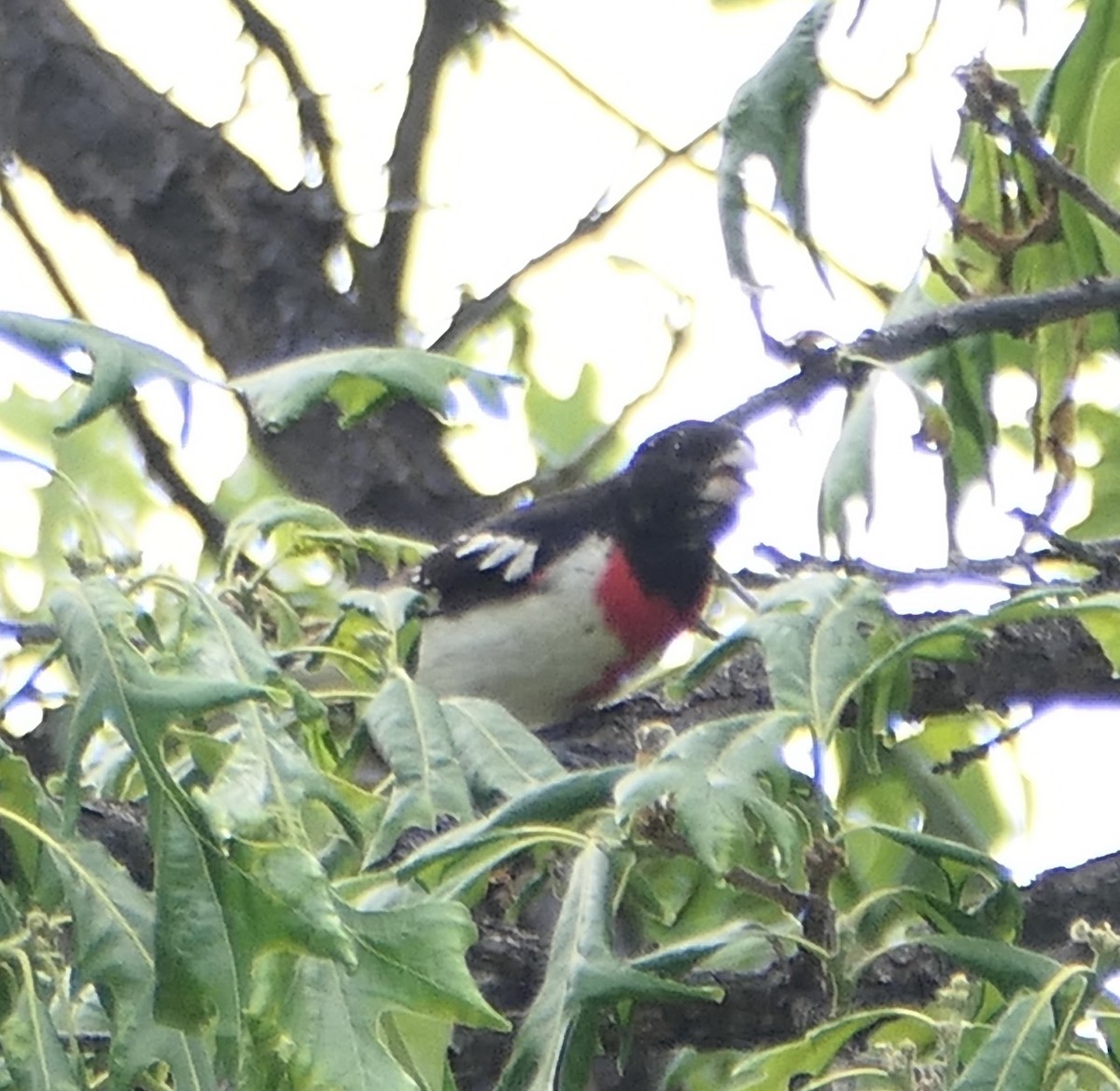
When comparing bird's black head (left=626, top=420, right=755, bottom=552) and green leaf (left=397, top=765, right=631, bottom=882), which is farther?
bird's black head (left=626, top=420, right=755, bottom=552)

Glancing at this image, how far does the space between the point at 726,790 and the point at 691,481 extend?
160 centimetres

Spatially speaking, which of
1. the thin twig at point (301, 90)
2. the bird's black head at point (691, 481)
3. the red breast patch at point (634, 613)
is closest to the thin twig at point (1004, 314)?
the red breast patch at point (634, 613)

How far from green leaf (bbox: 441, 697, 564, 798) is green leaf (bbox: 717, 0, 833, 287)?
0.35 m

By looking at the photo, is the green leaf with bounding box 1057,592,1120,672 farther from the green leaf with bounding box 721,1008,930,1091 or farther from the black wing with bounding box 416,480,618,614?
the black wing with bounding box 416,480,618,614

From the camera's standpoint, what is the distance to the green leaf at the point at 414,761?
1217 millimetres

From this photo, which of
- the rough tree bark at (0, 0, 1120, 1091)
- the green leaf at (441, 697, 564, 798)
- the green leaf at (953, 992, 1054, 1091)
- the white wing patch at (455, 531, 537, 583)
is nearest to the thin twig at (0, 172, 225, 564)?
the rough tree bark at (0, 0, 1120, 1091)

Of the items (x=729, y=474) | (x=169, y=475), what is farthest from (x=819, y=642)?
(x=729, y=474)

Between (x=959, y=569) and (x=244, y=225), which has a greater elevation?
(x=244, y=225)

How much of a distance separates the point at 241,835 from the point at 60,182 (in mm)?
1891

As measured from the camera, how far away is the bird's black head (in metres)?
2.63

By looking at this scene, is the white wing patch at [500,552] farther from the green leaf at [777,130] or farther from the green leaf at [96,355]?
the green leaf at [96,355]

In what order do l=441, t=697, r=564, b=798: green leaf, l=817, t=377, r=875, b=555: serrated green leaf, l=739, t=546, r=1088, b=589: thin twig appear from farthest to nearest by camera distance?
l=817, t=377, r=875, b=555: serrated green leaf → l=739, t=546, r=1088, b=589: thin twig → l=441, t=697, r=564, b=798: green leaf

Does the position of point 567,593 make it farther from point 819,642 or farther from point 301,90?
point 819,642

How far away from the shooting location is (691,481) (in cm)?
→ 266
